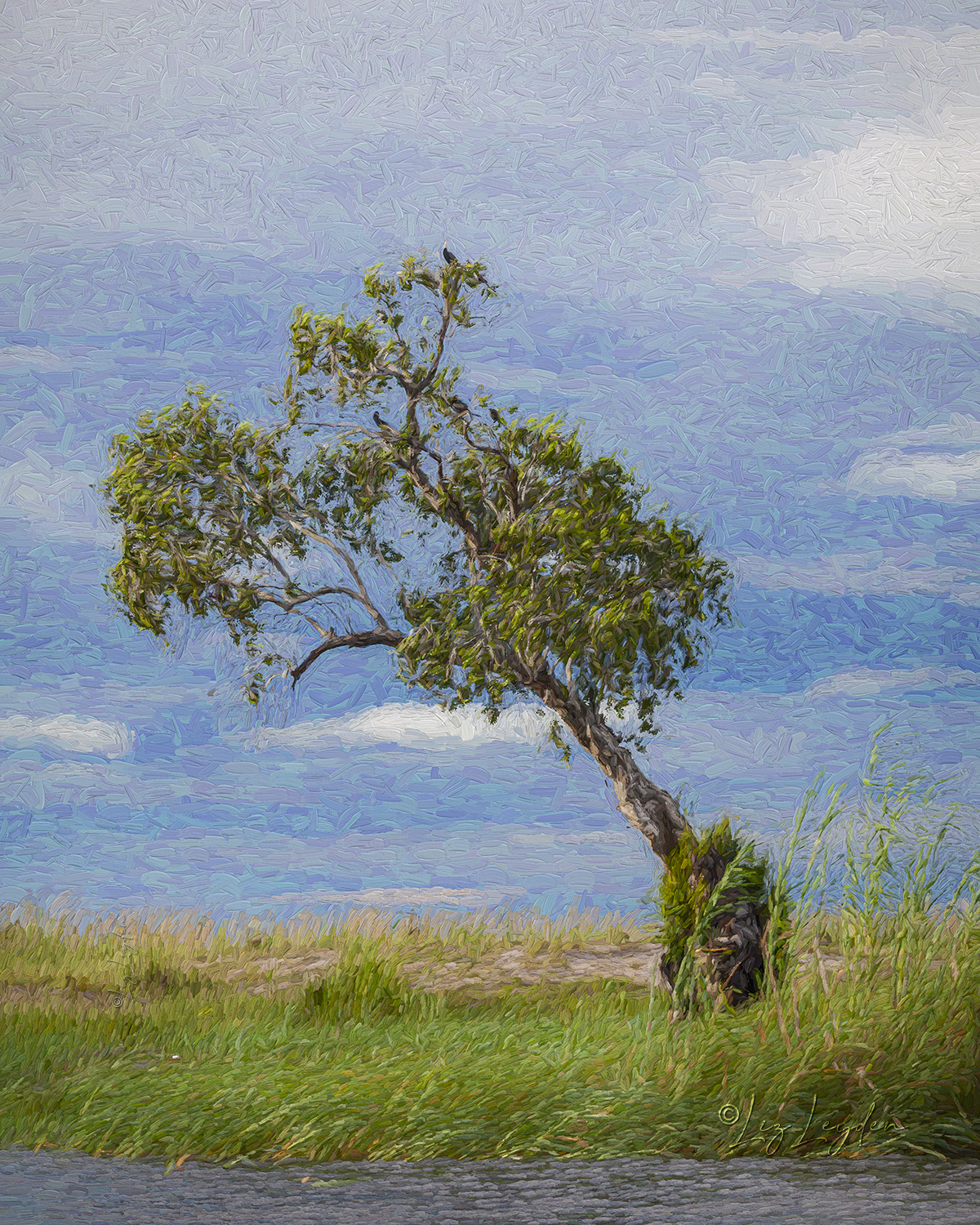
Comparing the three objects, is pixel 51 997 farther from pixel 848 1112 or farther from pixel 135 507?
pixel 848 1112

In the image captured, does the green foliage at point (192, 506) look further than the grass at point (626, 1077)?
Yes

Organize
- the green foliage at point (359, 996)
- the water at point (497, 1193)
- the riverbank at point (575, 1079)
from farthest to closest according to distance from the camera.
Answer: the green foliage at point (359, 996) → the riverbank at point (575, 1079) → the water at point (497, 1193)

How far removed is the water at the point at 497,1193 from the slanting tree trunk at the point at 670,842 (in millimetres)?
2294

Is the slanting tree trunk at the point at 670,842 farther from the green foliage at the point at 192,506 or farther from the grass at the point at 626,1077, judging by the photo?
the green foliage at the point at 192,506

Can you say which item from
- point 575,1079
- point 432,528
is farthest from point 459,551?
point 575,1079

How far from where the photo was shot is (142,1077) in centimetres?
623

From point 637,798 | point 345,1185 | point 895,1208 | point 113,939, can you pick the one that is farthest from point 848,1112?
point 113,939

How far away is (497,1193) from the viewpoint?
460 centimetres

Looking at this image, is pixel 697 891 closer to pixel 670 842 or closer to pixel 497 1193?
pixel 670 842

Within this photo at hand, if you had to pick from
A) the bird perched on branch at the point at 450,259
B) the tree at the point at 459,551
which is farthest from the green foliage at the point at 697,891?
the bird perched on branch at the point at 450,259

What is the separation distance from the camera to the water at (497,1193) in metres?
4.35

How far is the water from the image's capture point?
4.35m

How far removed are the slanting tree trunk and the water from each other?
229cm

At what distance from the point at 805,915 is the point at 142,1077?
135 inches
